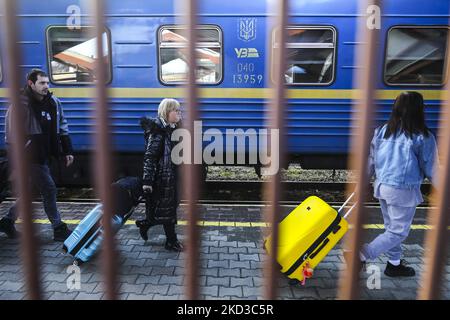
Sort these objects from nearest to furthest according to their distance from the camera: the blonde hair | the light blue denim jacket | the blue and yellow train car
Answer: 1. the light blue denim jacket
2. the blonde hair
3. the blue and yellow train car

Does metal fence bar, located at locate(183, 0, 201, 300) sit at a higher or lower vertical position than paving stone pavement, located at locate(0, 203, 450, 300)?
higher

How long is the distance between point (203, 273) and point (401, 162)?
188 centimetres

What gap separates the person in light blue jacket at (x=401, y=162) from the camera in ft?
9.45

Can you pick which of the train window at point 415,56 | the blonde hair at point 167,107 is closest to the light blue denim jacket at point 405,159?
the blonde hair at point 167,107

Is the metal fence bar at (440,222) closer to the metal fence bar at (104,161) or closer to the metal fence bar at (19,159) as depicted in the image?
the metal fence bar at (104,161)

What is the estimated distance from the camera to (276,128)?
0.88 m

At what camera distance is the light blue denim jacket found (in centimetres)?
A: 285

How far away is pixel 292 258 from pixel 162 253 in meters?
1.45

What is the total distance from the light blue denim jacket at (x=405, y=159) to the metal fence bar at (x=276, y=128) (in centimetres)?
216

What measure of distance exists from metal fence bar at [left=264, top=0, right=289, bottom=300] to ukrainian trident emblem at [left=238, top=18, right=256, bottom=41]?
455cm

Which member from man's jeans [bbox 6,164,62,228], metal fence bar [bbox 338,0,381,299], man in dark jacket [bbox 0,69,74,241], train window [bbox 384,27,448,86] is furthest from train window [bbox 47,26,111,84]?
metal fence bar [bbox 338,0,381,299]

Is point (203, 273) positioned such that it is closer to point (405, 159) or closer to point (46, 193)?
point (405, 159)

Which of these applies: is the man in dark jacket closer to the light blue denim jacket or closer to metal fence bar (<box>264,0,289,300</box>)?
the light blue denim jacket

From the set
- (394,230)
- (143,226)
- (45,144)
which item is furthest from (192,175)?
(45,144)
